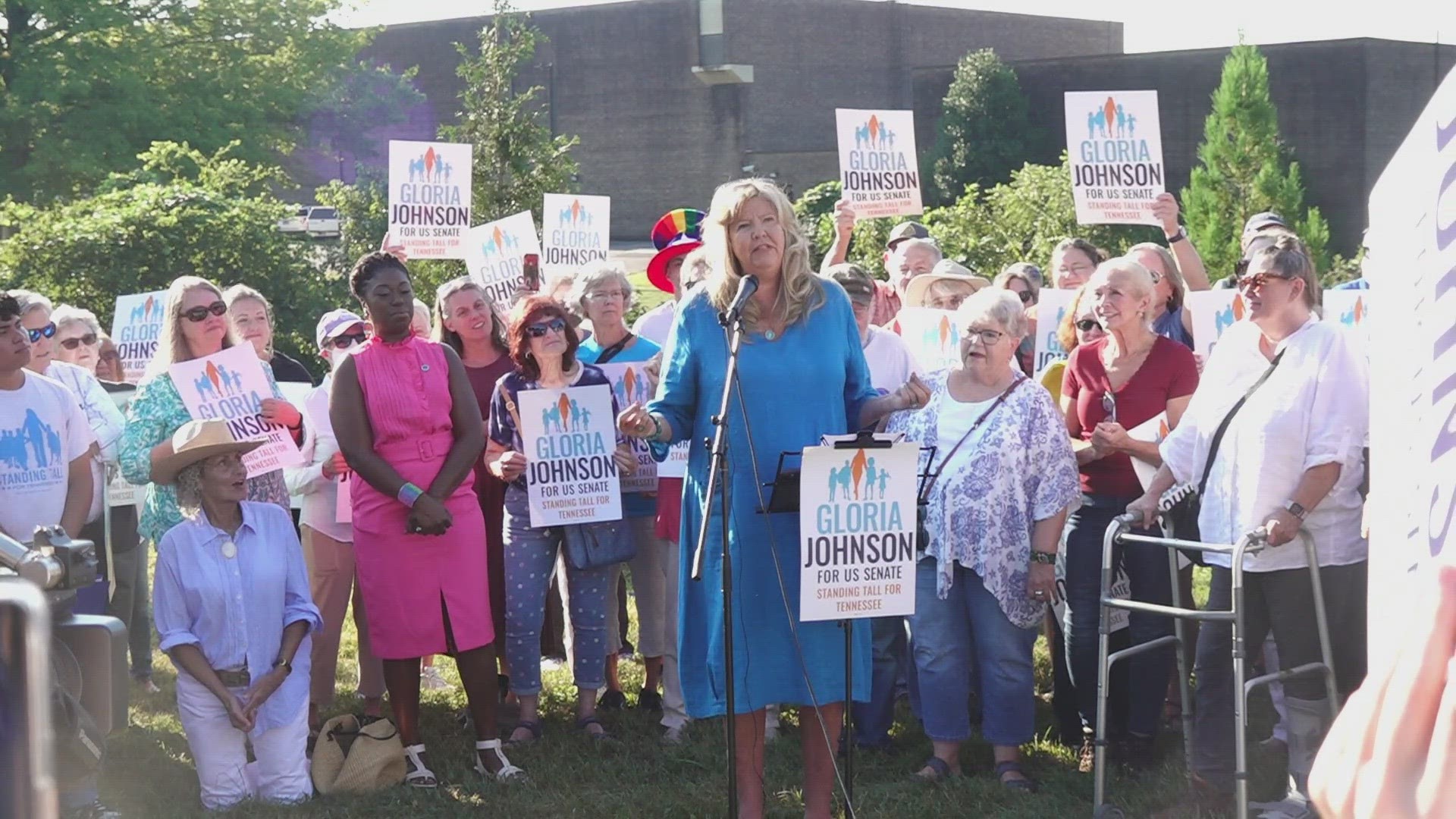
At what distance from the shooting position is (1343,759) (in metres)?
1.33

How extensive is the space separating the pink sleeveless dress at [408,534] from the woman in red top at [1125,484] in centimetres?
261

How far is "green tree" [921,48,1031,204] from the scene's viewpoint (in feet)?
127

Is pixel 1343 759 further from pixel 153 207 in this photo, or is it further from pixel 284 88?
pixel 284 88

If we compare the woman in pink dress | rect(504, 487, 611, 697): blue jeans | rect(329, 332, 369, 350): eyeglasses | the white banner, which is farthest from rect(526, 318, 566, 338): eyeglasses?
the white banner

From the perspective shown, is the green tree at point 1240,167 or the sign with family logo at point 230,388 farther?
the green tree at point 1240,167

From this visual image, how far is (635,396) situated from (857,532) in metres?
2.64

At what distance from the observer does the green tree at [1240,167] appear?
85.9 ft

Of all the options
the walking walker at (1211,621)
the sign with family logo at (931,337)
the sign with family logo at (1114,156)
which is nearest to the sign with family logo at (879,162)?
the sign with family logo at (1114,156)

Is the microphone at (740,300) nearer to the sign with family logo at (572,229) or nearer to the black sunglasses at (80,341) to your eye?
the black sunglasses at (80,341)

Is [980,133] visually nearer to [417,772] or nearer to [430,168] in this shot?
[430,168]

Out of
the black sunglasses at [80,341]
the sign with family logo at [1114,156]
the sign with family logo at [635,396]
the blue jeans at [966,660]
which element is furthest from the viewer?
the sign with family logo at [1114,156]

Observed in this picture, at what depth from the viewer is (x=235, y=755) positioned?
6754 mm

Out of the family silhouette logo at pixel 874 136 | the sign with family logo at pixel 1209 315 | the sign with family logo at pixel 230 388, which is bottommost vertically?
the sign with family logo at pixel 230 388

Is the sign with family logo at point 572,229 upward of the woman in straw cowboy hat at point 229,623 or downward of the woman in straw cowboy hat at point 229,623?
upward
